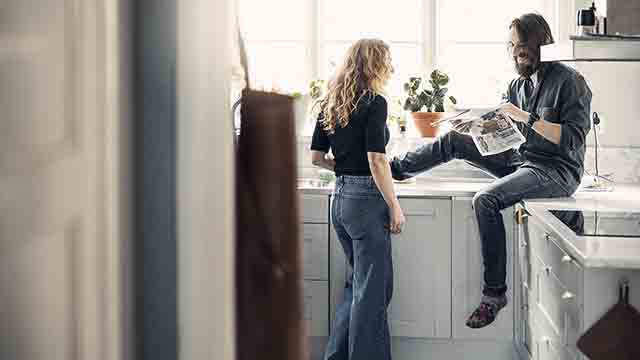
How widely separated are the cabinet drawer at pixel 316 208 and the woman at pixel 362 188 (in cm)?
29

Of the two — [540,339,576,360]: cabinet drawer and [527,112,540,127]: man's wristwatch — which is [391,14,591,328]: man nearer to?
[527,112,540,127]: man's wristwatch

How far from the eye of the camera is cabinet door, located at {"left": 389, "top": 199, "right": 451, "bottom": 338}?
4.04 m

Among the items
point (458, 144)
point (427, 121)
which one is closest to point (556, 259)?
point (458, 144)

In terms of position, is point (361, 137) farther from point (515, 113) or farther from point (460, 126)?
point (515, 113)

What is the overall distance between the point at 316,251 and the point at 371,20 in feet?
4.38

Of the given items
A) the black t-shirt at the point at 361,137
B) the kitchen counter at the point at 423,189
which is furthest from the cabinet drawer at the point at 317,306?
the black t-shirt at the point at 361,137

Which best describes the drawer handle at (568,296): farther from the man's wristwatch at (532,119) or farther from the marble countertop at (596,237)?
the man's wristwatch at (532,119)

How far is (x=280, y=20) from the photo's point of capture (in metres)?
4.71

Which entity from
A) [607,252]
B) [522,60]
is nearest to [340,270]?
[522,60]

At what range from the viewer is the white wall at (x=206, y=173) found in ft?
1.02

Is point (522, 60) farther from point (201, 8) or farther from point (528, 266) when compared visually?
point (201, 8)

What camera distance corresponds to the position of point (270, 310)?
1.18 ft

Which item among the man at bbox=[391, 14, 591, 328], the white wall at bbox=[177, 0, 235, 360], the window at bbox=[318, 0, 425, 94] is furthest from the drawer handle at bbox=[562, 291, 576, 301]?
the white wall at bbox=[177, 0, 235, 360]

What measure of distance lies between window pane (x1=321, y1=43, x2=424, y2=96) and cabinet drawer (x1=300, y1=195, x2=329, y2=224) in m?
0.89
